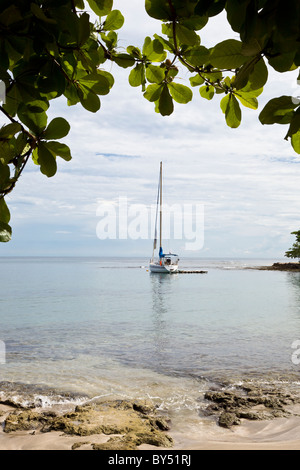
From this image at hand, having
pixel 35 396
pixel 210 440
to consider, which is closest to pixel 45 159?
pixel 210 440

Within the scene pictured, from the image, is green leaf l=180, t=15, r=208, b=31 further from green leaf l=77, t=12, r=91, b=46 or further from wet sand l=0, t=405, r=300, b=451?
wet sand l=0, t=405, r=300, b=451

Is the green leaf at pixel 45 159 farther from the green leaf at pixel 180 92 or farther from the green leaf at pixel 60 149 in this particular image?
the green leaf at pixel 180 92

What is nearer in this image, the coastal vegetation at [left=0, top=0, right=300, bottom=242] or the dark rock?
the coastal vegetation at [left=0, top=0, right=300, bottom=242]

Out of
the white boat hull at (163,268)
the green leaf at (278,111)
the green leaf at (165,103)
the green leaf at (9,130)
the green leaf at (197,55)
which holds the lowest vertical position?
the green leaf at (278,111)

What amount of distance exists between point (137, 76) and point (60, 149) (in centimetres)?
48

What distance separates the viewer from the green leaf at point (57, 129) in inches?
40.6

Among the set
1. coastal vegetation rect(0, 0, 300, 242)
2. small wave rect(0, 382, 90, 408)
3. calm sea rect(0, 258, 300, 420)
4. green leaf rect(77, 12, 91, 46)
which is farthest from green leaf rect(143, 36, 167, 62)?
small wave rect(0, 382, 90, 408)

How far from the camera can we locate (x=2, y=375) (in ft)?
29.3

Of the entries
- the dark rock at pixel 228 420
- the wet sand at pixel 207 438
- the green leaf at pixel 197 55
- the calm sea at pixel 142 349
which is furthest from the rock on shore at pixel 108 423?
the green leaf at pixel 197 55

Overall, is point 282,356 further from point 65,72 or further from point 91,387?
point 65,72

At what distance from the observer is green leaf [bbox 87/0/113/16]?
3.45ft

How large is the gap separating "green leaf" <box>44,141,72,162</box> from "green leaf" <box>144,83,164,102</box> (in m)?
0.41

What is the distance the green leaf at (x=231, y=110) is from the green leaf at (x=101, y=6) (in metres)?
0.44
